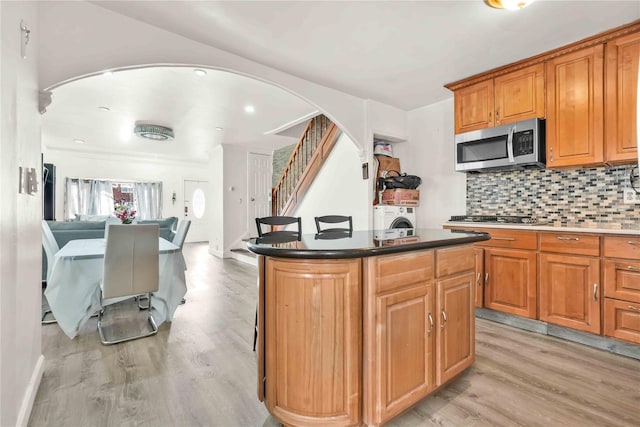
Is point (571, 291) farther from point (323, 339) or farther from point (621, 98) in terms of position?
point (323, 339)

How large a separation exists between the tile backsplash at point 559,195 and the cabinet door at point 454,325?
6.09ft

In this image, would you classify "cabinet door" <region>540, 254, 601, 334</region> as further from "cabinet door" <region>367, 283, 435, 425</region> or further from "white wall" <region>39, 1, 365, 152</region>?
"white wall" <region>39, 1, 365, 152</region>

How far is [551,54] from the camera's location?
2.81m

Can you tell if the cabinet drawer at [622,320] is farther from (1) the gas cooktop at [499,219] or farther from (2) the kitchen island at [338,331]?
(2) the kitchen island at [338,331]

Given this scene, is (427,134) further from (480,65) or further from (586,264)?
(586,264)

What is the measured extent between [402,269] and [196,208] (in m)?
9.63

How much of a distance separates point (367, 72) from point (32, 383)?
357cm

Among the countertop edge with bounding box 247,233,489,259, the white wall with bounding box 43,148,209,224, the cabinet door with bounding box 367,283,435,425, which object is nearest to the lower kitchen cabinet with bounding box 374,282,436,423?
the cabinet door with bounding box 367,283,435,425

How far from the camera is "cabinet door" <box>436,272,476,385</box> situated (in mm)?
1719

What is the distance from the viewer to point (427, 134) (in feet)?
14.1

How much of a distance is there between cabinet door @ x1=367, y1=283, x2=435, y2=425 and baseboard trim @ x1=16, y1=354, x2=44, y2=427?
1.68 metres

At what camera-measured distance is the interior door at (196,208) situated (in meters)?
9.79

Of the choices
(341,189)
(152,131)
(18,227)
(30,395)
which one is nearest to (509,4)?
(341,189)

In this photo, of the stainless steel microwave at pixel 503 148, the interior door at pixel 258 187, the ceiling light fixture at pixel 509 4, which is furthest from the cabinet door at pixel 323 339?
the interior door at pixel 258 187
